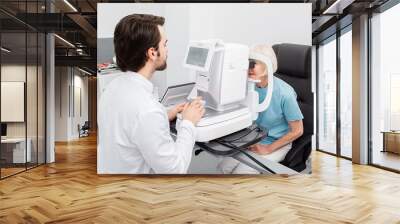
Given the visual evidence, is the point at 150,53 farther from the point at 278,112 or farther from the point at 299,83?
the point at 299,83

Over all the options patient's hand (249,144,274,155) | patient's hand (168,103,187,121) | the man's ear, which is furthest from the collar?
patient's hand (249,144,274,155)

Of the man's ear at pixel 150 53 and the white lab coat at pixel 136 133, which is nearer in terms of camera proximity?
the white lab coat at pixel 136 133

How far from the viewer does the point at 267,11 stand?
5.84 metres

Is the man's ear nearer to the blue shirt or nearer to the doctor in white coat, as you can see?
the doctor in white coat

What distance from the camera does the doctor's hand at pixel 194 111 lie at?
546cm

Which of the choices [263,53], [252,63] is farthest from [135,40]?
[263,53]

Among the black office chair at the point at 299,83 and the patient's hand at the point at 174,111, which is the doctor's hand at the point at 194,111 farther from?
the black office chair at the point at 299,83

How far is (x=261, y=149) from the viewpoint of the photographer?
18.9ft

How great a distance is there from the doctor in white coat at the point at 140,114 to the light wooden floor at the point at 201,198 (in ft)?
1.04

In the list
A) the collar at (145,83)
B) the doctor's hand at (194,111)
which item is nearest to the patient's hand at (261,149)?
the doctor's hand at (194,111)

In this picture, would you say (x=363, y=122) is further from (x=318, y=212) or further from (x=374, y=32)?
(x=318, y=212)

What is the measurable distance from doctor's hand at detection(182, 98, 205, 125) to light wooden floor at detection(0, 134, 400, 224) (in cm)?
86

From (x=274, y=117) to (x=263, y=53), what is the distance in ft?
2.95

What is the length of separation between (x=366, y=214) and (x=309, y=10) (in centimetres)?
311
